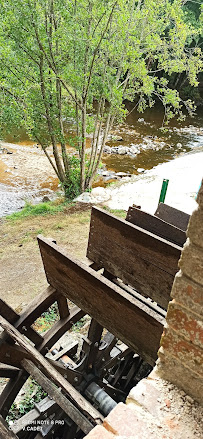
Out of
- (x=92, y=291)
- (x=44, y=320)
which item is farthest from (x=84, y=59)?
(x=92, y=291)

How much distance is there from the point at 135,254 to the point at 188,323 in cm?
177

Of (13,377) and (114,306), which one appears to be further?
(13,377)

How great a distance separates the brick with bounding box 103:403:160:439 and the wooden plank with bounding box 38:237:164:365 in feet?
2.78

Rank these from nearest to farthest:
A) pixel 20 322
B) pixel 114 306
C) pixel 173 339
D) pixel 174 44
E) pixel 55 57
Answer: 1. pixel 173 339
2. pixel 114 306
3. pixel 20 322
4. pixel 55 57
5. pixel 174 44

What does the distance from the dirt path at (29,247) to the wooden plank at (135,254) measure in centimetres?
263

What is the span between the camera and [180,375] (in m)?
1.40

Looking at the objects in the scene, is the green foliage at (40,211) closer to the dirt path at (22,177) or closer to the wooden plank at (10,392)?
the dirt path at (22,177)

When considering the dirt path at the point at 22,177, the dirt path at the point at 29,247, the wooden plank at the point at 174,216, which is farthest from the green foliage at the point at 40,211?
the wooden plank at the point at 174,216

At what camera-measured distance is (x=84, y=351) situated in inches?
131

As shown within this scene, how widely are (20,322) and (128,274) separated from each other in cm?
109

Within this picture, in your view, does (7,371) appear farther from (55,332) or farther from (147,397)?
Answer: (147,397)

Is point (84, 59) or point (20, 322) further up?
point (84, 59)

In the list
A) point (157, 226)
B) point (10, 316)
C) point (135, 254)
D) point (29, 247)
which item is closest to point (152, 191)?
point (29, 247)

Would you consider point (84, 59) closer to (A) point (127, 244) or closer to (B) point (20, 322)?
(A) point (127, 244)
